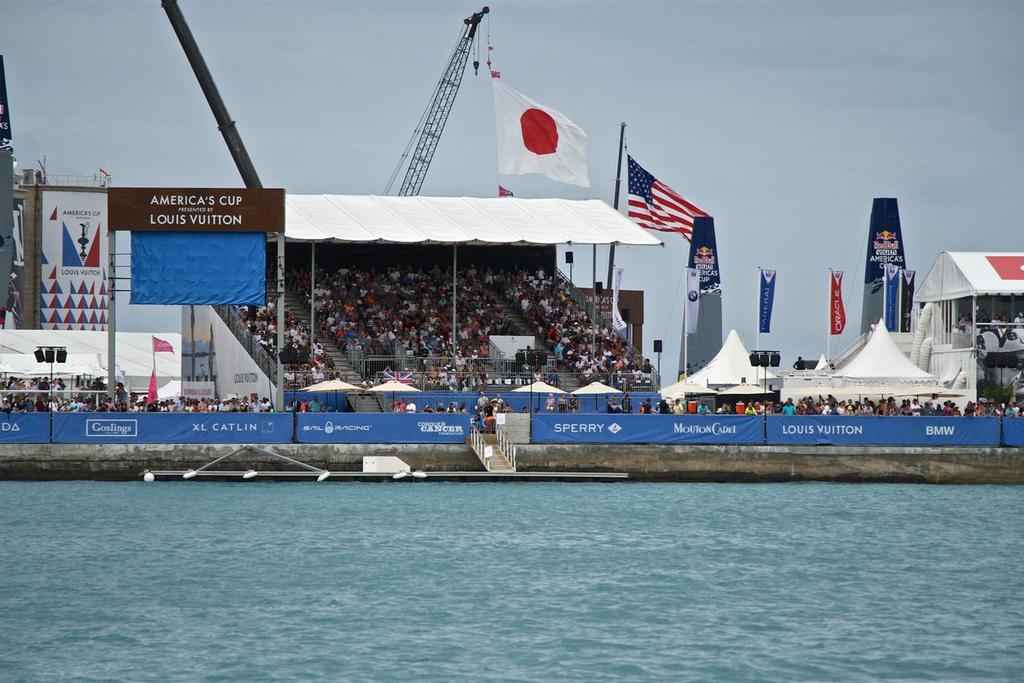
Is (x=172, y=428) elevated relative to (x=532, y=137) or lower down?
lower down

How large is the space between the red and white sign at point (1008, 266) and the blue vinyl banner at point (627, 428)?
1855cm

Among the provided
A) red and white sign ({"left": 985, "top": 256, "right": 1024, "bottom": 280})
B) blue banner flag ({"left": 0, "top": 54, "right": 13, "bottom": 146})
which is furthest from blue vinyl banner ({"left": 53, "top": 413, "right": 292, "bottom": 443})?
blue banner flag ({"left": 0, "top": 54, "right": 13, "bottom": 146})

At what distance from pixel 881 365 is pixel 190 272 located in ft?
78.0

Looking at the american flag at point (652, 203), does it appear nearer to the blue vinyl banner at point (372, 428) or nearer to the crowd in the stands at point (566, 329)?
the crowd in the stands at point (566, 329)

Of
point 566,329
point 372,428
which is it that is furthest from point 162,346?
point 372,428

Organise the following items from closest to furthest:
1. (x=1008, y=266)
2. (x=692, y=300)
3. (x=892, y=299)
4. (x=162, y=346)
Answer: (x=1008, y=266) < (x=692, y=300) < (x=892, y=299) < (x=162, y=346)

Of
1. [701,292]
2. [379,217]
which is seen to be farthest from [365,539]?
[701,292]

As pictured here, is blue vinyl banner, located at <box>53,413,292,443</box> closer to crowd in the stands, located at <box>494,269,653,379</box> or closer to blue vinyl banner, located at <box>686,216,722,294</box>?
crowd in the stands, located at <box>494,269,653,379</box>

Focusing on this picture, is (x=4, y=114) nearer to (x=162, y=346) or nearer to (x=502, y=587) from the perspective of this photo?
(x=162, y=346)

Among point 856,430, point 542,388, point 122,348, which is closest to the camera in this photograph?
point 856,430

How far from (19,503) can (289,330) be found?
581 inches

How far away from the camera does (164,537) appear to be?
109 feet

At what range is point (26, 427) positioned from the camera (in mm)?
44125

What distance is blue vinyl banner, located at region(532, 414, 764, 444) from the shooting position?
4506cm
